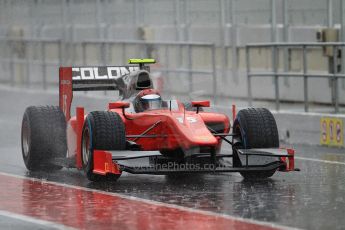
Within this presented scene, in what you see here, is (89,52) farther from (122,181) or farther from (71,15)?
(122,181)

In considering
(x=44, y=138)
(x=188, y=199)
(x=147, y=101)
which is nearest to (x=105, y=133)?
(x=147, y=101)

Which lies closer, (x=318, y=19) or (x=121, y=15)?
(x=318, y=19)

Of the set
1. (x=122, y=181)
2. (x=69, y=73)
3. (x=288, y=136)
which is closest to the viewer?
(x=122, y=181)

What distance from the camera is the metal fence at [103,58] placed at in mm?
26484

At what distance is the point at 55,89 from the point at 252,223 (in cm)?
2158

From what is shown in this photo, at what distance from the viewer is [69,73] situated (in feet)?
57.9

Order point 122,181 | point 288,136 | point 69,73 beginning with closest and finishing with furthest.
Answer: point 122,181
point 69,73
point 288,136

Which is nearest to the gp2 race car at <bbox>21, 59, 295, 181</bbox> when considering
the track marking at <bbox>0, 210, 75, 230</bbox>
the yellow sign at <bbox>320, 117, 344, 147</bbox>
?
the track marking at <bbox>0, 210, 75, 230</bbox>

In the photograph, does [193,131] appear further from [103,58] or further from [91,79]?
[103,58]

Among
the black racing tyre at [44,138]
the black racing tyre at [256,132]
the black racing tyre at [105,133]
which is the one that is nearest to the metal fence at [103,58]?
the black racing tyre at [44,138]

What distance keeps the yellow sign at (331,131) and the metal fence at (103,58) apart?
3812 mm

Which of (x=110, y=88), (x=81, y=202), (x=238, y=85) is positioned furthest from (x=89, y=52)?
(x=81, y=202)

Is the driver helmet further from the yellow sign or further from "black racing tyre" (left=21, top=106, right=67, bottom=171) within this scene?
the yellow sign

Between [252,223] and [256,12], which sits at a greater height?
[256,12]
